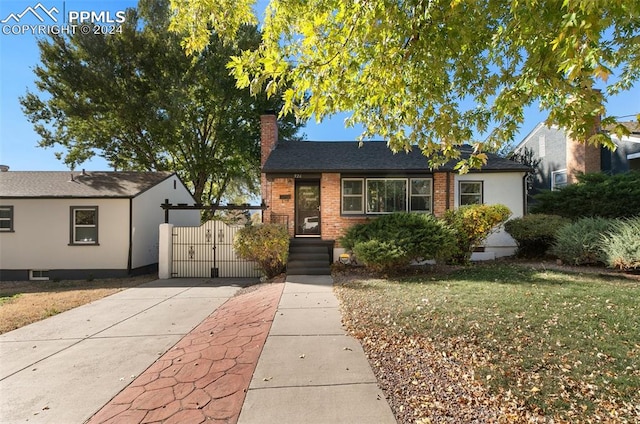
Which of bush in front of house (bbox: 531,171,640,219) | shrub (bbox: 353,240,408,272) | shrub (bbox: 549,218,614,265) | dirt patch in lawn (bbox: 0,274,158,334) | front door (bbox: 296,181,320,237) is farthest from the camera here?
front door (bbox: 296,181,320,237)

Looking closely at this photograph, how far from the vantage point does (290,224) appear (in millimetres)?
11414

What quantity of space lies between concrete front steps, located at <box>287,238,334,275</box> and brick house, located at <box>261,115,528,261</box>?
0.46 m

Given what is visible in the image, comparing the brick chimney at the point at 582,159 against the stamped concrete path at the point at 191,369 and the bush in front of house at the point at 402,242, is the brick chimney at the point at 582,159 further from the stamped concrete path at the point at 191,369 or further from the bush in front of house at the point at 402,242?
the stamped concrete path at the point at 191,369

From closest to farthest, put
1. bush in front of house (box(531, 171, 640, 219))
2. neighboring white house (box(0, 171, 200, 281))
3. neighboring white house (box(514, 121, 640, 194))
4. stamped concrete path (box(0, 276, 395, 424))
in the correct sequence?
stamped concrete path (box(0, 276, 395, 424)) < bush in front of house (box(531, 171, 640, 219)) < neighboring white house (box(0, 171, 200, 281)) < neighboring white house (box(514, 121, 640, 194))

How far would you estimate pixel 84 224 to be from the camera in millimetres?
11398

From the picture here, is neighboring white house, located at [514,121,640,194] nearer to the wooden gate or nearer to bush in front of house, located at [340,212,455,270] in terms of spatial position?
bush in front of house, located at [340,212,455,270]

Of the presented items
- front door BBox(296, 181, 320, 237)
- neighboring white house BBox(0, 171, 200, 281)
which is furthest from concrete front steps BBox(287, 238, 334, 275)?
neighboring white house BBox(0, 171, 200, 281)

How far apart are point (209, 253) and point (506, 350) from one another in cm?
923

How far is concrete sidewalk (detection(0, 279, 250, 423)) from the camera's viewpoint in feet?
10.2

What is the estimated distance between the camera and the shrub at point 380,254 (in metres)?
8.27

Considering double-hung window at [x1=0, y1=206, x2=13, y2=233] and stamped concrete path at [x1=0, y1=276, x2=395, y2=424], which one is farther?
double-hung window at [x1=0, y1=206, x2=13, y2=233]

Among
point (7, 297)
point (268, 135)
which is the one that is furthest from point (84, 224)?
point (268, 135)

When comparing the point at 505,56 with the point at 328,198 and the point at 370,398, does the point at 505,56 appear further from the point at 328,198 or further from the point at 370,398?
the point at 328,198

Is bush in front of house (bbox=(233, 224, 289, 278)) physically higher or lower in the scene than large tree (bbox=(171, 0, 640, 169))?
lower
